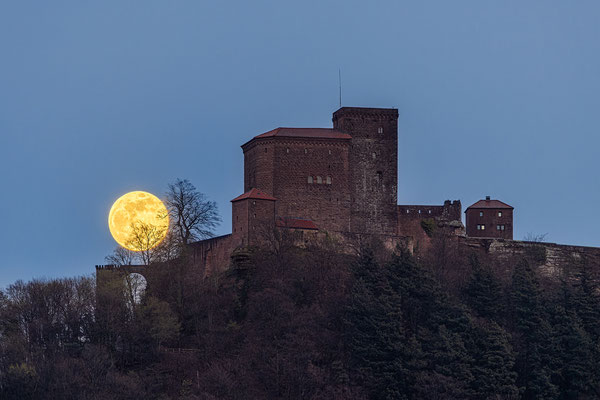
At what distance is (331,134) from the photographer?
70.7 meters

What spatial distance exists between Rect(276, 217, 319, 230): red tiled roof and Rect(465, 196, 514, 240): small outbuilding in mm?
13760

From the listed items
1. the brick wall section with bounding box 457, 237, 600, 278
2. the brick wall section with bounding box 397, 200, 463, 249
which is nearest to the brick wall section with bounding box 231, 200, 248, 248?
the brick wall section with bounding box 397, 200, 463, 249

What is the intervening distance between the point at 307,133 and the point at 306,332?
1639cm

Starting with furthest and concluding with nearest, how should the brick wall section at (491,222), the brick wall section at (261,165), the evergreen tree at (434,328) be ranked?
the brick wall section at (491,222) → the brick wall section at (261,165) → the evergreen tree at (434,328)

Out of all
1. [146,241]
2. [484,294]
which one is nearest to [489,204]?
[484,294]

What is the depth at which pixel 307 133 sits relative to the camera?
70250mm

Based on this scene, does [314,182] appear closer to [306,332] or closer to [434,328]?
[306,332]

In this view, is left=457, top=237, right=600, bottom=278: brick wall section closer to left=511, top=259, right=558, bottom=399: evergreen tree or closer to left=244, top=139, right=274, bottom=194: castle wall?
left=511, top=259, right=558, bottom=399: evergreen tree

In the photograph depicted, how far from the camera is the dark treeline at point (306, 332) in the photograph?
55.8 meters

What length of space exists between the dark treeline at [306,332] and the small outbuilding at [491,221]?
9893 millimetres

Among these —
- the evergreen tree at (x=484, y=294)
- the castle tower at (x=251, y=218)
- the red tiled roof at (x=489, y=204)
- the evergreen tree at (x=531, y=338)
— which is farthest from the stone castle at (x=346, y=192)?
the evergreen tree at (x=531, y=338)

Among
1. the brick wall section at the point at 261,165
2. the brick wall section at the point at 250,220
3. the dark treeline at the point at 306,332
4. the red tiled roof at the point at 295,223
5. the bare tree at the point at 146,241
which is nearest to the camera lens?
the dark treeline at the point at 306,332

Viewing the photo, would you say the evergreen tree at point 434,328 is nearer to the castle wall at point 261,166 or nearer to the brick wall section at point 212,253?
the brick wall section at point 212,253

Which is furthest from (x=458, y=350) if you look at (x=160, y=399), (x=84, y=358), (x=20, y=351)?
(x=20, y=351)
